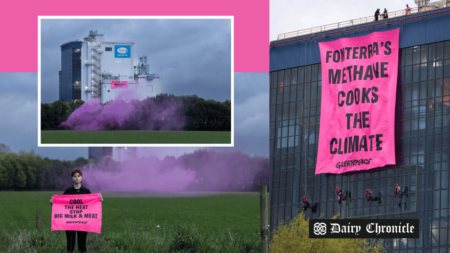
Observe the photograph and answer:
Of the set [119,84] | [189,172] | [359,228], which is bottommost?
[359,228]

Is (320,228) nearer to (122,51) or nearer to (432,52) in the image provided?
(122,51)

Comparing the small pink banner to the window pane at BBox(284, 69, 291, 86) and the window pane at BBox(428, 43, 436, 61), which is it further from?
the window pane at BBox(284, 69, 291, 86)

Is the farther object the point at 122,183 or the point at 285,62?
the point at 285,62

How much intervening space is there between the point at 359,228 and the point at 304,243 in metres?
8.89

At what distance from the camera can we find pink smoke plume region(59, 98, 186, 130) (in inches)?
739

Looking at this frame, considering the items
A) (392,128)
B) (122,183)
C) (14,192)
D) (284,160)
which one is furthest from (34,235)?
(284,160)

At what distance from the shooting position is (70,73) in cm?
1898

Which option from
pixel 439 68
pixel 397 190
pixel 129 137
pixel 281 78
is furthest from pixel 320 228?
pixel 281 78

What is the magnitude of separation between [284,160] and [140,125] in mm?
44706

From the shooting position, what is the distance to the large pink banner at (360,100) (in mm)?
52625

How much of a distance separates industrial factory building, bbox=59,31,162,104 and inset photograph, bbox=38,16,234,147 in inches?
1.3

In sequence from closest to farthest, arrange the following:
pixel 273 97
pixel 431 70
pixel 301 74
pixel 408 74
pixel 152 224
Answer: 1. pixel 152 224
2. pixel 431 70
3. pixel 408 74
4. pixel 301 74
5. pixel 273 97

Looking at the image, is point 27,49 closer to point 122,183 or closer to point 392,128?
point 122,183

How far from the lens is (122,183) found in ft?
64.0
